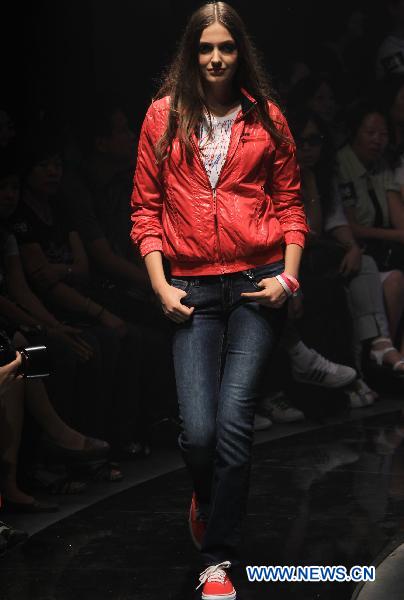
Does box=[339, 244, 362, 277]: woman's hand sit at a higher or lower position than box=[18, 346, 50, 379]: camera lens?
lower

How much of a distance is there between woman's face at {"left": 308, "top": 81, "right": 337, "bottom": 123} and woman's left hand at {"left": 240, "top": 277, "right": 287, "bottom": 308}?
358 centimetres

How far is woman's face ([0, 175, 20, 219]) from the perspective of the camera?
4.77 m

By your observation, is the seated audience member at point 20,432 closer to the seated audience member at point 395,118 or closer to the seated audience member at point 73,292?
the seated audience member at point 73,292

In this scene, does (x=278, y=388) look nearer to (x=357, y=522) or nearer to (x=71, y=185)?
(x=71, y=185)

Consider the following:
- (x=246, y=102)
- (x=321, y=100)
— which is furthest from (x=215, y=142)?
(x=321, y=100)

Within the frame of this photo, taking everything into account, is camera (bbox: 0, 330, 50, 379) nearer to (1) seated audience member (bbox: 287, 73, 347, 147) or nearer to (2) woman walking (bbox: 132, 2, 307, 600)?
(2) woman walking (bbox: 132, 2, 307, 600)

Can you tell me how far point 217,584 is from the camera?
10.9 ft

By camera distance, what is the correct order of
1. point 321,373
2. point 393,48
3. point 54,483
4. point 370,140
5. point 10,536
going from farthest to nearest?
point 393,48, point 370,140, point 321,373, point 54,483, point 10,536

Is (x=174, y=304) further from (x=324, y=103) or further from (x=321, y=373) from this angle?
(x=324, y=103)

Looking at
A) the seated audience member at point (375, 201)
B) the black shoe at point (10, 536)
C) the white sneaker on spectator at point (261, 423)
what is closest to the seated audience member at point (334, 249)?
the seated audience member at point (375, 201)

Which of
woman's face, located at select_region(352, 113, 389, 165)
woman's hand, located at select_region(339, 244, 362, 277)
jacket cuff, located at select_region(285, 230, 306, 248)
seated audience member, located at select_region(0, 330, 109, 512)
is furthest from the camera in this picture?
woman's face, located at select_region(352, 113, 389, 165)

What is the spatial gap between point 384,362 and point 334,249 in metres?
0.67

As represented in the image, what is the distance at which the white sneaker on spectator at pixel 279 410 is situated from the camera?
6176 mm

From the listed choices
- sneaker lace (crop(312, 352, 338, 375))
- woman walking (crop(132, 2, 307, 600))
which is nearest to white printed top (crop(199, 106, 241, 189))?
woman walking (crop(132, 2, 307, 600))
